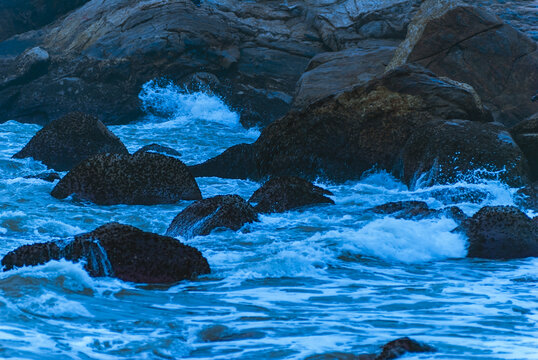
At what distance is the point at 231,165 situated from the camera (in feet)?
42.5

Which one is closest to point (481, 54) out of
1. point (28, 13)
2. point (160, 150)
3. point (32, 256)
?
point (160, 150)

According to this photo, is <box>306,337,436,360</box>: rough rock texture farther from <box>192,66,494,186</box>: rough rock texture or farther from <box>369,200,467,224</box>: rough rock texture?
<box>192,66,494,186</box>: rough rock texture

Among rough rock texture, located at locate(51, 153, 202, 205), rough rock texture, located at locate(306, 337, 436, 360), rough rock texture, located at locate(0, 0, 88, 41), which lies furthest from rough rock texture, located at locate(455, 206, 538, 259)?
rough rock texture, located at locate(0, 0, 88, 41)

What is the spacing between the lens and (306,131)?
1208 cm

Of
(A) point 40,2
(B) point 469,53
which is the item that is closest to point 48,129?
(B) point 469,53

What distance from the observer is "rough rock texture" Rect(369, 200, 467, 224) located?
27.9 feet

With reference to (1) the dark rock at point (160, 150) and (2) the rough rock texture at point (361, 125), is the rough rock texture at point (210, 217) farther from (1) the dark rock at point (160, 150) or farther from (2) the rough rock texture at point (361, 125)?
(1) the dark rock at point (160, 150)

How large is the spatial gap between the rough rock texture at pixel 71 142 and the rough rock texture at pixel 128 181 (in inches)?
93.5

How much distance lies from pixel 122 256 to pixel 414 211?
3767mm

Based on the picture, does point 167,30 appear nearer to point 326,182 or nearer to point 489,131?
point 326,182

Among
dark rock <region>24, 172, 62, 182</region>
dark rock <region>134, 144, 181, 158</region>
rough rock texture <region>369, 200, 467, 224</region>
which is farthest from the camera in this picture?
dark rock <region>134, 144, 181, 158</region>

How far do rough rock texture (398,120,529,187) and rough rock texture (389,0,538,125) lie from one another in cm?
376

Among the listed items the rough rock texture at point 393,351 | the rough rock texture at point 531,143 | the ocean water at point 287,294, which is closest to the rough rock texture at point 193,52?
the rough rock texture at point 531,143

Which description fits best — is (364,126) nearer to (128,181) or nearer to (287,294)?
(128,181)
